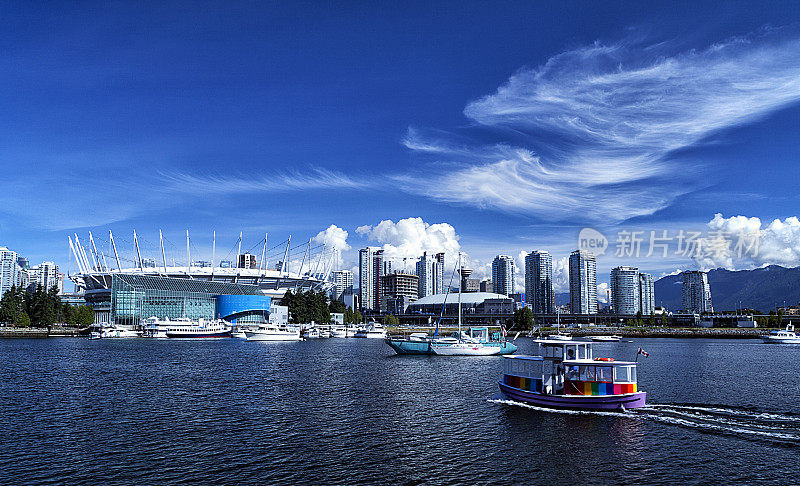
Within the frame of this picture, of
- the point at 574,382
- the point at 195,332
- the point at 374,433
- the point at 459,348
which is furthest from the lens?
the point at 195,332

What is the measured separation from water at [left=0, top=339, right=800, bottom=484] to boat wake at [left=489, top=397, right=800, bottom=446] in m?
0.17

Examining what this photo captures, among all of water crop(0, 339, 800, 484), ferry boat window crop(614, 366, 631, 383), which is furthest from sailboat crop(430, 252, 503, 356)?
ferry boat window crop(614, 366, 631, 383)

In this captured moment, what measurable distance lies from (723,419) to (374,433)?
2847 centimetres

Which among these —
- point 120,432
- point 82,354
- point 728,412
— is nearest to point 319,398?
point 120,432

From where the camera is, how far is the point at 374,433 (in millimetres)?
41188

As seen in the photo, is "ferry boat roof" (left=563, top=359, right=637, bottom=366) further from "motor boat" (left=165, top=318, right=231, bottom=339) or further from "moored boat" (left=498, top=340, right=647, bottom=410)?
"motor boat" (left=165, top=318, right=231, bottom=339)

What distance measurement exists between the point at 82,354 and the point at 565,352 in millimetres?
96916

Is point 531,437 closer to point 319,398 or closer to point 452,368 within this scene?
point 319,398

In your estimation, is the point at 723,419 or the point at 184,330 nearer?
the point at 723,419

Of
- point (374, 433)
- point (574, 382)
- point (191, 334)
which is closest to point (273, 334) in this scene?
point (191, 334)

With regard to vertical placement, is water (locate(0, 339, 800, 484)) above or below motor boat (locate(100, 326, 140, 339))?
above

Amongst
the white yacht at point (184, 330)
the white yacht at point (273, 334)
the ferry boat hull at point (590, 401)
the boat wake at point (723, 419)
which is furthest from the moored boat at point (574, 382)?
the white yacht at point (184, 330)

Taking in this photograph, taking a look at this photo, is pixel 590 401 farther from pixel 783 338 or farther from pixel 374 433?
pixel 783 338

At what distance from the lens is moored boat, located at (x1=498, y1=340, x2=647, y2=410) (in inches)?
1850
